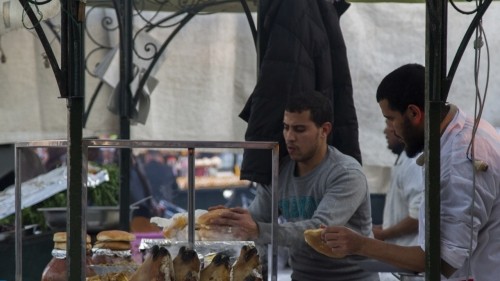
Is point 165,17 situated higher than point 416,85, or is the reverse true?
point 165,17

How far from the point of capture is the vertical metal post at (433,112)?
2.54 meters

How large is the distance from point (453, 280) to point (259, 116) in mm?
1212

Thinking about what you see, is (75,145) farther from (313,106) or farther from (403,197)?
(403,197)

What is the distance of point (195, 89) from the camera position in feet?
19.8

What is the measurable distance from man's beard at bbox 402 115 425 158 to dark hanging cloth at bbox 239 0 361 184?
90 centimetres

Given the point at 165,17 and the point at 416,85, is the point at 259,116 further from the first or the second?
the point at 165,17

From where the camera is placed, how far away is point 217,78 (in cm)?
598

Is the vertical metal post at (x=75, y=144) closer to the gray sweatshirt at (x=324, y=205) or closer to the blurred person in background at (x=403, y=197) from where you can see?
the gray sweatshirt at (x=324, y=205)

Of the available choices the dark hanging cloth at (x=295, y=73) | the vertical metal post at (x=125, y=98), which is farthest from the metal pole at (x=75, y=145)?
the vertical metal post at (x=125, y=98)

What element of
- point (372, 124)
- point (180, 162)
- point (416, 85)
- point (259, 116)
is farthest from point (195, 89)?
point (180, 162)

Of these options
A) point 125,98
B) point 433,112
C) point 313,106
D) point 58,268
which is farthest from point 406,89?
point 125,98

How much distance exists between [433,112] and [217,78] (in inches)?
138

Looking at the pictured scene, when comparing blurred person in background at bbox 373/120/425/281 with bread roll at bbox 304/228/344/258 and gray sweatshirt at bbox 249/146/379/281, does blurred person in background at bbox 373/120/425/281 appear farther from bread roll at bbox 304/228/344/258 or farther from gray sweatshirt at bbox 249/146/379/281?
bread roll at bbox 304/228/344/258

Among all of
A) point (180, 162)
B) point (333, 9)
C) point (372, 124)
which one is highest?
point (333, 9)
